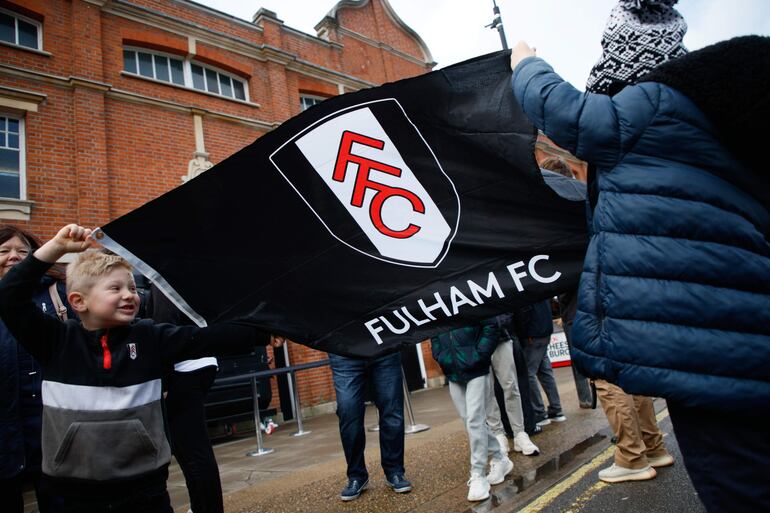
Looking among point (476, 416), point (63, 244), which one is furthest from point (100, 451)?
point (476, 416)

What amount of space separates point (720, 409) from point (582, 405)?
5160 mm

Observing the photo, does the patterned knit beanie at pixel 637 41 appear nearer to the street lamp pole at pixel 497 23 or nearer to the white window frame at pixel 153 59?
the street lamp pole at pixel 497 23

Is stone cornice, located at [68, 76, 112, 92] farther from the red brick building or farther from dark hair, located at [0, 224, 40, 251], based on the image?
dark hair, located at [0, 224, 40, 251]

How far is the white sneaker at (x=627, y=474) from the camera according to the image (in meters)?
3.09

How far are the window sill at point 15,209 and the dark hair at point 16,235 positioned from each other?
5.82m

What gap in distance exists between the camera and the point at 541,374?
5.57 m

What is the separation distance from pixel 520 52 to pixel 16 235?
2844mm

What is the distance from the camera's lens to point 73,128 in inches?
332

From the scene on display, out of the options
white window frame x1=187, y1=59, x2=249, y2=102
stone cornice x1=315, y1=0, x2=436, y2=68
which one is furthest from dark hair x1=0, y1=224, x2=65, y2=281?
stone cornice x1=315, y1=0, x2=436, y2=68

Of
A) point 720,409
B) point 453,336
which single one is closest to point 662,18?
point 720,409

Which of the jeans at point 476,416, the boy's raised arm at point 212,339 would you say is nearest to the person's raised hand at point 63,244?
the boy's raised arm at point 212,339

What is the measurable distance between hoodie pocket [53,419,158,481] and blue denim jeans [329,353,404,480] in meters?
1.73

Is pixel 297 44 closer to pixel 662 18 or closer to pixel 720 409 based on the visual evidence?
pixel 662 18

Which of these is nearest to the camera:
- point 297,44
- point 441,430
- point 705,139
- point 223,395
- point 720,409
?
point 720,409
